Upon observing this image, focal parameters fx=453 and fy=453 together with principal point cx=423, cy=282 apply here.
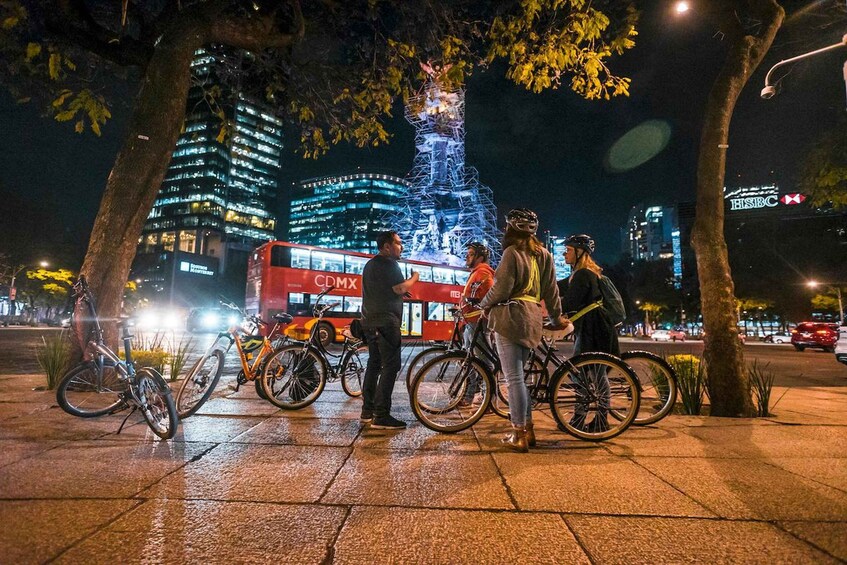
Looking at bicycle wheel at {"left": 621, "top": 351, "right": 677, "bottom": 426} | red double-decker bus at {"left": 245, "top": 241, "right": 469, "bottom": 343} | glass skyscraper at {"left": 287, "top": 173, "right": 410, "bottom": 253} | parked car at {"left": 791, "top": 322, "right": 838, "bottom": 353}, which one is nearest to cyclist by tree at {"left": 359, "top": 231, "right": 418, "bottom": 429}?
bicycle wheel at {"left": 621, "top": 351, "right": 677, "bottom": 426}

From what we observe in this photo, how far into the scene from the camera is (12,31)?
21.7ft

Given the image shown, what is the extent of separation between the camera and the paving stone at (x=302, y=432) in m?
3.78

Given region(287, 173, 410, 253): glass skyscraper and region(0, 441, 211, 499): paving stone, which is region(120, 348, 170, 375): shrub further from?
region(287, 173, 410, 253): glass skyscraper

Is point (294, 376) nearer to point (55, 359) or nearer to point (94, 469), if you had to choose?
point (94, 469)

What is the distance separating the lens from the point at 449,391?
4395mm

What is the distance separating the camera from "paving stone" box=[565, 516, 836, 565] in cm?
189

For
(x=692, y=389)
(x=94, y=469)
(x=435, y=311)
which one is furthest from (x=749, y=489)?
(x=435, y=311)

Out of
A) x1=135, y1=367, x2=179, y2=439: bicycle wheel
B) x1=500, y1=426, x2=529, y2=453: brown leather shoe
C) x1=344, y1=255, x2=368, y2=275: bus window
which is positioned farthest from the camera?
x1=344, y1=255, x2=368, y2=275: bus window

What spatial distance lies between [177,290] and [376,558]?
95.6 m

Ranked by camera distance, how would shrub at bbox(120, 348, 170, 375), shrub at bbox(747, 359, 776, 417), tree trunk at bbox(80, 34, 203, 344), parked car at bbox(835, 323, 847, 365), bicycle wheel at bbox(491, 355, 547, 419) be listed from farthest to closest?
parked car at bbox(835, 323, 847, 365) → shrub at bbox(120, 348, 170, 375) → tree trunk at bbox(80, 34, 203, 344) → shrub at bbox(747, 359, 776, 417) → bicycle wheel at bbox(491, 355, 547, 419)

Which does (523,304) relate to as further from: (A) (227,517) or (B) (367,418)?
(A) (227,517)

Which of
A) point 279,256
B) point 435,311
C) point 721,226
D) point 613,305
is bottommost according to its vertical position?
point 613,305

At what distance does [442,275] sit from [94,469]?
1959cm

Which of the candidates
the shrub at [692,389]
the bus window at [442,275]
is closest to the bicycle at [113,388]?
the shrub at [692,389]
